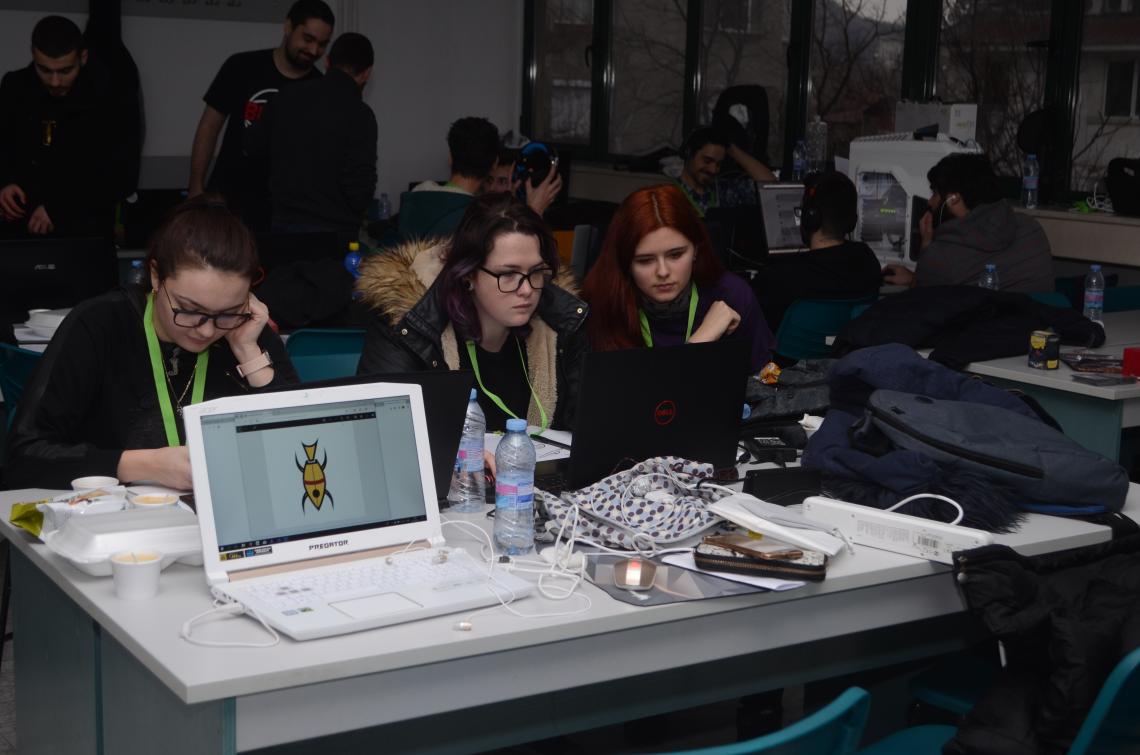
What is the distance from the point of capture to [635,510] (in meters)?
2.27

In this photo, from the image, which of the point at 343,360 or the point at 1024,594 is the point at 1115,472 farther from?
the point at 343,360

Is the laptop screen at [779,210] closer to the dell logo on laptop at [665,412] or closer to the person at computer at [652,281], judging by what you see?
the person at computer at [652,281]

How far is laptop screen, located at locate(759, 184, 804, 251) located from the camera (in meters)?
5.70

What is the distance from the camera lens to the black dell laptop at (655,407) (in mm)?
2359

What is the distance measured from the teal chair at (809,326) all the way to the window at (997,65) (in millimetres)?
1722

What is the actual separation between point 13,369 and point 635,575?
74.3 inches

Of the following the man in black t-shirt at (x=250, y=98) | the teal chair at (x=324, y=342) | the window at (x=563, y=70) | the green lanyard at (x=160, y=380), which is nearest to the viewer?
the green lanyard at (x=160, y=380)

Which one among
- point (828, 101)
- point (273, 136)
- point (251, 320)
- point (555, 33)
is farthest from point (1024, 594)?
point (555, 33)

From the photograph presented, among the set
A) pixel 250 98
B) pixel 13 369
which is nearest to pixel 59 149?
pixel 250 98

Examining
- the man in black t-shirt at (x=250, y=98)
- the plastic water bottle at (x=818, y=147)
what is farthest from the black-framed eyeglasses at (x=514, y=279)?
the plastic water bottle at (x=818, y=147)

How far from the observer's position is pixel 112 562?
194cm

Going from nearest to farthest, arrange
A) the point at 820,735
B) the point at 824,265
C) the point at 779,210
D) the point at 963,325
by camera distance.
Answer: the point at 820,735 → the point at 963,325 → the point at 824,265 → the point at 779,210

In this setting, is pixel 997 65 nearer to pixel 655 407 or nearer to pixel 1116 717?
pixel 655 407

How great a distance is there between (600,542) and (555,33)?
714 cm
